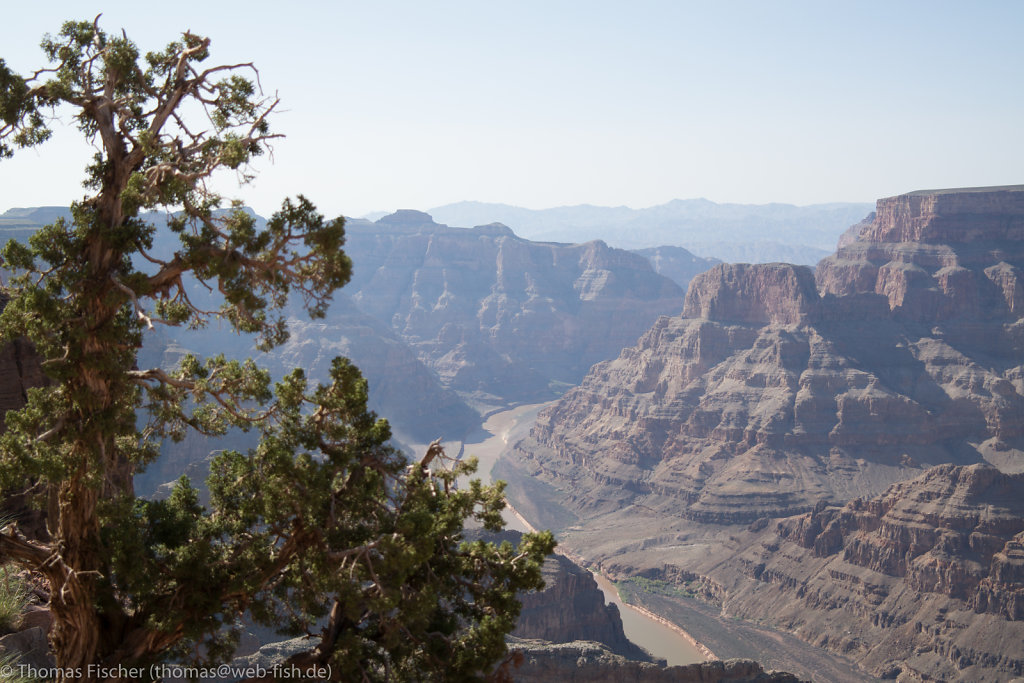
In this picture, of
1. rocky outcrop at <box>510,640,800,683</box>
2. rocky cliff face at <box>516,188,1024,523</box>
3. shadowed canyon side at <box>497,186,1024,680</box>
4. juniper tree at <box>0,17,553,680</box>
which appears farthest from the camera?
rocky cliff face at <box>516,188,1024,523</box>

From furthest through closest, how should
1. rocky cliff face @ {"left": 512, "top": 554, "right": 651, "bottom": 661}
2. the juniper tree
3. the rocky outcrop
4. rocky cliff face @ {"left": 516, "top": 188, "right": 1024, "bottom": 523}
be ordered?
rocky cliff face @ {"left": 516, "top": 188, "right": 1024, "bottom": 523}, rocky cliff face @ {"left": 512, "top": 554, "right": 651, "bottom": 661}, the rocky outcrop, the juniper tree

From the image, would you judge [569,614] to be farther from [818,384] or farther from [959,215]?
[959,215]

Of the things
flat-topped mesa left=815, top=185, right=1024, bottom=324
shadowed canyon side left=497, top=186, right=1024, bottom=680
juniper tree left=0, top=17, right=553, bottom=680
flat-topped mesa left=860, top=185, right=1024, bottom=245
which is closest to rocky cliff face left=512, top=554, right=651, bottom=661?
shadowed canyon side left=497, top=186, right=1024, bottom=680

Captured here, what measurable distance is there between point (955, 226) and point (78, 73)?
16791 centimetres

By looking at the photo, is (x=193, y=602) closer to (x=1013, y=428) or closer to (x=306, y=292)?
(x=306, y=292)

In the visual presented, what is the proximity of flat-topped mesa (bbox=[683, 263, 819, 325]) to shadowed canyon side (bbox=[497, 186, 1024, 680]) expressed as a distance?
359 mm

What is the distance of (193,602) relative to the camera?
47.9 feet

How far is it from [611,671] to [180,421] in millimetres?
37696

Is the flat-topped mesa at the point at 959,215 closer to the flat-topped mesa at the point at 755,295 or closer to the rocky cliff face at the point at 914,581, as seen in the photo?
the flat-topped mesa at the point at 755,295

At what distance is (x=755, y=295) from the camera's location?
157m

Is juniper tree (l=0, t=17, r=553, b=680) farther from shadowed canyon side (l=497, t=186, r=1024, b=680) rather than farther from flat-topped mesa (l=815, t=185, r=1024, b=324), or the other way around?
flat-topped mesa (l=815, t=185, r=1024, b=324)

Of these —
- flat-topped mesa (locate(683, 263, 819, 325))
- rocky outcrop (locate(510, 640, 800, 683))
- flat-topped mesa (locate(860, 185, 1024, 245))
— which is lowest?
rocky outcrop (locate(510, 640, 800, 683))

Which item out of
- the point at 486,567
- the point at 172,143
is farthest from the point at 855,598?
the point at 172,143

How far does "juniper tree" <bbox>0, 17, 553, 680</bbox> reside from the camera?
46.8 ft
